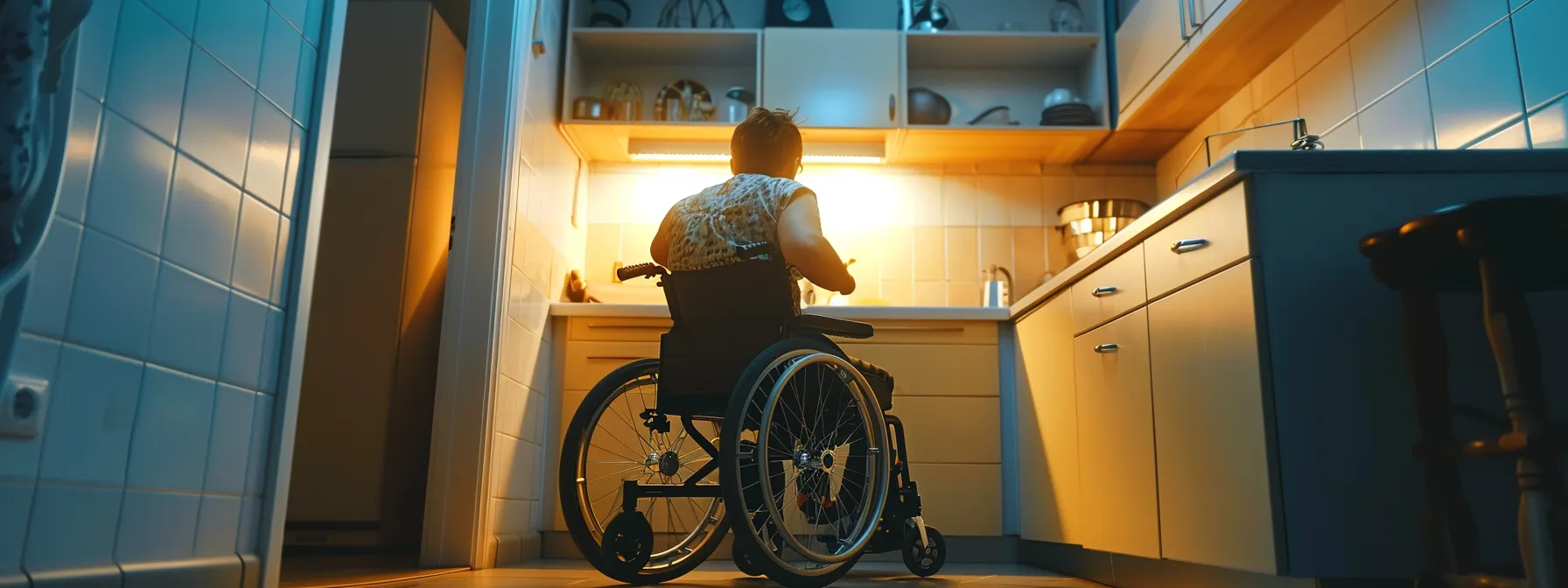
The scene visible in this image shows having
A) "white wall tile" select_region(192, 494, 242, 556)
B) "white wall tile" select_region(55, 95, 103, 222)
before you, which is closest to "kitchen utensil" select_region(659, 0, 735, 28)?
"white wall tile" select_region(192, 494, 242, 556)

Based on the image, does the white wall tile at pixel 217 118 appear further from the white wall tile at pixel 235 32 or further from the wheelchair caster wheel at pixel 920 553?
the wheelchair caster wheel at pixel 920 553

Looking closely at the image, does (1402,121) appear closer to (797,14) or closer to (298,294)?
(797,14)

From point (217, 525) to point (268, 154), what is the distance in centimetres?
51

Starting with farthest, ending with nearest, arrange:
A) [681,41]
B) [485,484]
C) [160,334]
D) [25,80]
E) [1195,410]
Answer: [681,41]
[485,484]
[1195,410]
[160,334]
[25,80]

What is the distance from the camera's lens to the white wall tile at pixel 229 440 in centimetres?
132

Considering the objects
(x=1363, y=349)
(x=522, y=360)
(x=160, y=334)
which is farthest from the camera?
(x=522, y=360)

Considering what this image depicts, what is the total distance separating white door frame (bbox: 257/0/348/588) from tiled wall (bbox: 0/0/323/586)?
0.02 meters

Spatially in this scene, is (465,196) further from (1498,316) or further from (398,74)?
(1498,316)

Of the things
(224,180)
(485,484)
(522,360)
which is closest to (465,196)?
(522,360)

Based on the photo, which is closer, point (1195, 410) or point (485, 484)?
point (1195, 410)

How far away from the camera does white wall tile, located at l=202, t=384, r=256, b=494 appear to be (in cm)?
132

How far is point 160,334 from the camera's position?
3.94ft

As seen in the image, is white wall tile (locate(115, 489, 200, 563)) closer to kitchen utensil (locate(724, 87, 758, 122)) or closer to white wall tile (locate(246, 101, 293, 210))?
white wall tile (locate(246, 101, 293, 210))

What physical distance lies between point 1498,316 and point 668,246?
4.78 ft
